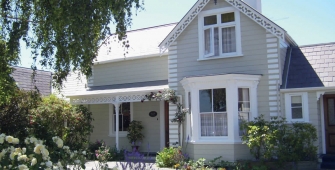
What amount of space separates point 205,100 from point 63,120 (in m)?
6.54

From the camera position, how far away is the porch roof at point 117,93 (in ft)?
56.5

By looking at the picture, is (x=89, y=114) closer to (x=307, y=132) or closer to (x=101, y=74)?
(x=101, y=74)

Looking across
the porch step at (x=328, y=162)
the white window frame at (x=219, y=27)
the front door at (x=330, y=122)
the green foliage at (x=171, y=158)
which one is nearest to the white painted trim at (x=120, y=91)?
the white window frame at (x=219, y=27)

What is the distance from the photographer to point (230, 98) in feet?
46.7

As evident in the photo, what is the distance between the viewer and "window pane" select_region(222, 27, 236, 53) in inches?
602

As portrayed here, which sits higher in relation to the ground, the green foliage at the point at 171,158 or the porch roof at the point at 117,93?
the porch roof at the point at 117,93

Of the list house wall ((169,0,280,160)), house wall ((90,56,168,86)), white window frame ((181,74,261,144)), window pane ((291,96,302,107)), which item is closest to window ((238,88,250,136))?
white window frame ((181,74,261,144))

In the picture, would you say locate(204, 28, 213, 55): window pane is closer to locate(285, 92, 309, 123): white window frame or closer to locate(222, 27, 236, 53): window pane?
locate(222, 27, 236, 53): window pane

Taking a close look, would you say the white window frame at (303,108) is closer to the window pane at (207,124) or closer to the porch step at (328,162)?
the porch step at (328,162)

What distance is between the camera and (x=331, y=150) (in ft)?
48.0

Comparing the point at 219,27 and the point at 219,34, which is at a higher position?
the point at 219,27

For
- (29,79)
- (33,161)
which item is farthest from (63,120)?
(33,161)

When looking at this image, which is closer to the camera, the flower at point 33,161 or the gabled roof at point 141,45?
the flower at point 33,161

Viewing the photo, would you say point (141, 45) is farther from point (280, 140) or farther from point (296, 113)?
point (280, 140)
